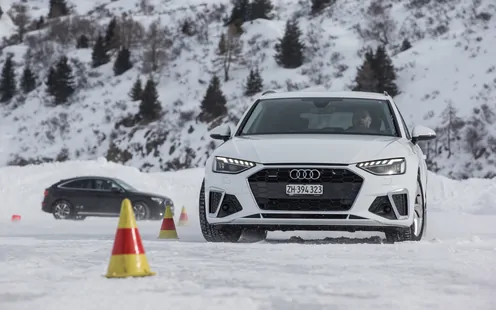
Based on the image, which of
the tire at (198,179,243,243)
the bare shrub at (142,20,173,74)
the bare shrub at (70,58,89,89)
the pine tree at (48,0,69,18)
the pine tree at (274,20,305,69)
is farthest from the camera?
the pine tree at (48,0,69,18)

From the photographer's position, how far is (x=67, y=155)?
54375 mm

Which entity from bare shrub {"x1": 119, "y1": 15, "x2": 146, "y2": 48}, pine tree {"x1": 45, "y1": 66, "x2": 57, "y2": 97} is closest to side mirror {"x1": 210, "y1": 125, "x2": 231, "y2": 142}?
pine tree {"x1": 45, "y1": 66, "x2": 57, "y2": 97}

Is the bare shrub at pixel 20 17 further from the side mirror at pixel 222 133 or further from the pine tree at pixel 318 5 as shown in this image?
the side mirror at pixel 222 133

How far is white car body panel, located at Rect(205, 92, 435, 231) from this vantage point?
793 centimetres

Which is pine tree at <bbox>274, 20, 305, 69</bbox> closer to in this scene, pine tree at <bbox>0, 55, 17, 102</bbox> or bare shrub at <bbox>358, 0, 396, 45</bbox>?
bare shrub at <bbox>358, 0, 396, 45</bbox>

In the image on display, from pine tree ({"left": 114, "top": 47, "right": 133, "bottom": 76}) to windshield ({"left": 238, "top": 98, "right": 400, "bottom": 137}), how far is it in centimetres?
5549

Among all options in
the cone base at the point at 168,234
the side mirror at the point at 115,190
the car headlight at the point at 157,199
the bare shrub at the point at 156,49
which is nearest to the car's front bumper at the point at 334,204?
the cone base at the point at 168,234

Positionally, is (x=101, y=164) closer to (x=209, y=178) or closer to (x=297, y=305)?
(x=209, y=178)

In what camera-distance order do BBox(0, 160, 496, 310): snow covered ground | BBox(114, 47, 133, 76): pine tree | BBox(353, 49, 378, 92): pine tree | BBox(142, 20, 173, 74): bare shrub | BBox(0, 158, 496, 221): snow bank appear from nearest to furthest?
BBox(0, 160, 496, 310): snow covered ground < BBox(0, 158, 496, 221): snow bank < BBox(353, 49, 378, 92): pine tree < BBox(142, 20, 173, 74): bare shrub < BBox(114, 47, 133, 76): pine tree

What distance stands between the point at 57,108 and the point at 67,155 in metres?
8.09

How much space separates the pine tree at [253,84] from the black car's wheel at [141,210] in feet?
104

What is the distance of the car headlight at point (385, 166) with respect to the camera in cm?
798

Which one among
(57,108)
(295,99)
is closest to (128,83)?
(57,108)

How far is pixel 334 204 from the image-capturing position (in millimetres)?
7953
